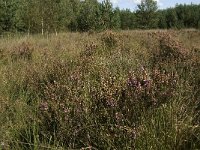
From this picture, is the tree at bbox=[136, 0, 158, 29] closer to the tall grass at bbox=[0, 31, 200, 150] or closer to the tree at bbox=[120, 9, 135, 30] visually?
the tree at bbox=[120, 9, 135, 30]

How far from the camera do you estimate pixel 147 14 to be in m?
62.4

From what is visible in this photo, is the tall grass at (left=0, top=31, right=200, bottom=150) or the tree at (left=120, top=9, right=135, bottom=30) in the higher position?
the tree at (left=120, top=9, right=135, bottom=30)

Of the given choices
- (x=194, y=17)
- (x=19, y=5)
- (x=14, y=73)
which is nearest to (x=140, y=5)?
(x=194, y=17)

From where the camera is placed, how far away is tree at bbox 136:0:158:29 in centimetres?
6188

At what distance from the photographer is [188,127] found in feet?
9.69

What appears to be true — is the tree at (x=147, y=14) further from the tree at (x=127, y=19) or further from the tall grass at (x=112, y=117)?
the tall grass at (x=112, y=117)

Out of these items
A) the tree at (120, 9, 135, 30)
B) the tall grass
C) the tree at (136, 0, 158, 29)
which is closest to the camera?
the tall grass

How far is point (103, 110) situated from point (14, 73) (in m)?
3.03

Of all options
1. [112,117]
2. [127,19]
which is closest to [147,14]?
[127,19]

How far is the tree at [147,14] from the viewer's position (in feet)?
203

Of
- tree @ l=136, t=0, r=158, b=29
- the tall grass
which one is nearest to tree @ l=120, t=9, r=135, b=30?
tree @ l=136, t=0, r=158, b=29

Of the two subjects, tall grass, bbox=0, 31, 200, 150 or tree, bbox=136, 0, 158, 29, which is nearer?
tall grass, bbox=0, 31, 200, 150

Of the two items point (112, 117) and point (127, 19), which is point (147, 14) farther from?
point (112, 117)

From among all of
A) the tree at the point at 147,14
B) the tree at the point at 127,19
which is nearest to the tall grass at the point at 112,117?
the tree at the point at 147,14
